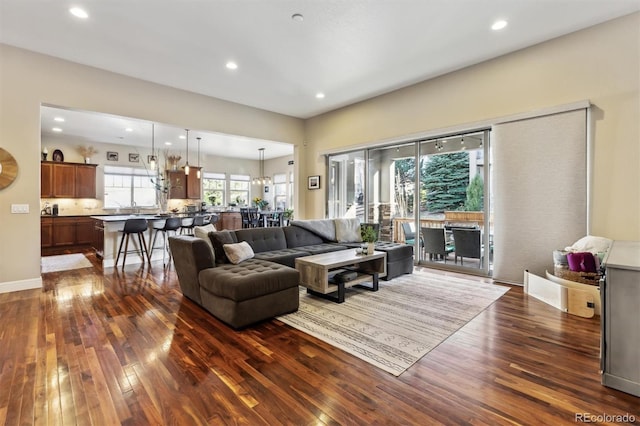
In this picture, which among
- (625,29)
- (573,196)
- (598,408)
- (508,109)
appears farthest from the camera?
(508,109)

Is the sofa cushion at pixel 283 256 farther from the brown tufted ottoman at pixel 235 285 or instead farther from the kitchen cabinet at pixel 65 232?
the kitchen cabinet at pixel 65 232

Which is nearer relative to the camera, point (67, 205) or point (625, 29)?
point (625, 29)

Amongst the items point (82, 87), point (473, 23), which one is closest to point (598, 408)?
point (473, 23)

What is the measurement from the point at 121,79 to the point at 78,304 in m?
3.65

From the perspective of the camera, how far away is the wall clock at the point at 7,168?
4.00 metres

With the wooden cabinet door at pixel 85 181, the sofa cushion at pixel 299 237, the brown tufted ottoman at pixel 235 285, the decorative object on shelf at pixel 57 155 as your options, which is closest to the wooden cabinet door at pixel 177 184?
the wooden cabinet door at pixel 85 181

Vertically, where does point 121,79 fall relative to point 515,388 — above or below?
above

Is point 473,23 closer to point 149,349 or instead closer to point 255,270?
point 255,270

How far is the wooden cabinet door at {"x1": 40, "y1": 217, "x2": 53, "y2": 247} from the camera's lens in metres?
7.41

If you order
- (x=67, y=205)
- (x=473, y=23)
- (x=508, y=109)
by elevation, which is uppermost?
(x=473, y=23)

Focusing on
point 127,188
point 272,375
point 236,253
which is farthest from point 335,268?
point 127,188

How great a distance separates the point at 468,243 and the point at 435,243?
0.59 meters

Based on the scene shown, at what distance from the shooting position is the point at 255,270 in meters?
3.27

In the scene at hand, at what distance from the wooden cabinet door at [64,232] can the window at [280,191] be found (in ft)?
22.3
